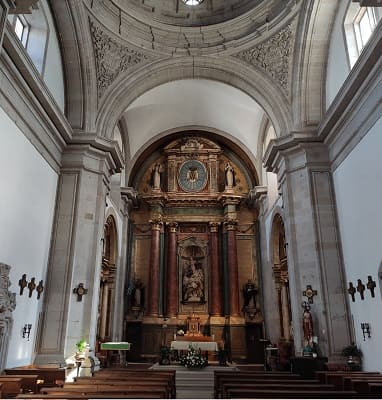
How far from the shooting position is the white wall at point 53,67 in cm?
1084

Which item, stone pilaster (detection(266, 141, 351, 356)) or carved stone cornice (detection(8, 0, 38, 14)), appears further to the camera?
stone pilaster (detection(266, 141, 351, 356))

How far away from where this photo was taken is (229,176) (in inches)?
753

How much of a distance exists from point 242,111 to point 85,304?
10654 mm

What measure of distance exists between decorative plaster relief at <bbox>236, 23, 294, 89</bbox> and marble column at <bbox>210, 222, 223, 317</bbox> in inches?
309

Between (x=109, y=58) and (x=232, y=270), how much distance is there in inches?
399

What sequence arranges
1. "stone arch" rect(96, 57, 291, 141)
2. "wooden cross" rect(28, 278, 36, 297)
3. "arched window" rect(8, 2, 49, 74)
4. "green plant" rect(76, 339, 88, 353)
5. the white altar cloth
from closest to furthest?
"wooden cross" rect(28, 278, 36, 297), "green plant" rect(76, 339, 88, 353), "arched window" rect(8, 2, 49, 74), "stone arch" rect(96, 57, 291, 141), the white altar cloth

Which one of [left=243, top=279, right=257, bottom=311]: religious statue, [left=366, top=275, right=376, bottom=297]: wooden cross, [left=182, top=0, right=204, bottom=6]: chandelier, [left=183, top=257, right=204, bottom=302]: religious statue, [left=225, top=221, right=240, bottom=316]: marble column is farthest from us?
[left=183, top=257, right=204, bottom=302]: religious statue

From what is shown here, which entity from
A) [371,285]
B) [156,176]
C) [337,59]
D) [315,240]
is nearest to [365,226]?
[371,285]

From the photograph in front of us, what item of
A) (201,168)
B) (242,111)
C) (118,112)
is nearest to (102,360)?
(118,112)

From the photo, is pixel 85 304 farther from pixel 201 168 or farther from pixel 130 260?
pixel 201 168

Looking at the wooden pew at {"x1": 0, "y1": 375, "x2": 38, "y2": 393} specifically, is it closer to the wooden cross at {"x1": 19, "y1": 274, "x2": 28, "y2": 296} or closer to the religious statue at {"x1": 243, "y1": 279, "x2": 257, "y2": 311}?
the wooden cross at {"x1": 19, "y1": 274, "x2": 28, "y2": 296}

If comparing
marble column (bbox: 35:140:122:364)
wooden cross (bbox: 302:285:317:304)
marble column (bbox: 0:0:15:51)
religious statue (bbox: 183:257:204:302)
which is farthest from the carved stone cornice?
religious statue (bbox: 183:257:204:302)

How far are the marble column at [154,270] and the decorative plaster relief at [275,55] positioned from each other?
847 centimetres

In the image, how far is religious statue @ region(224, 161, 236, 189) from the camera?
18938mm
